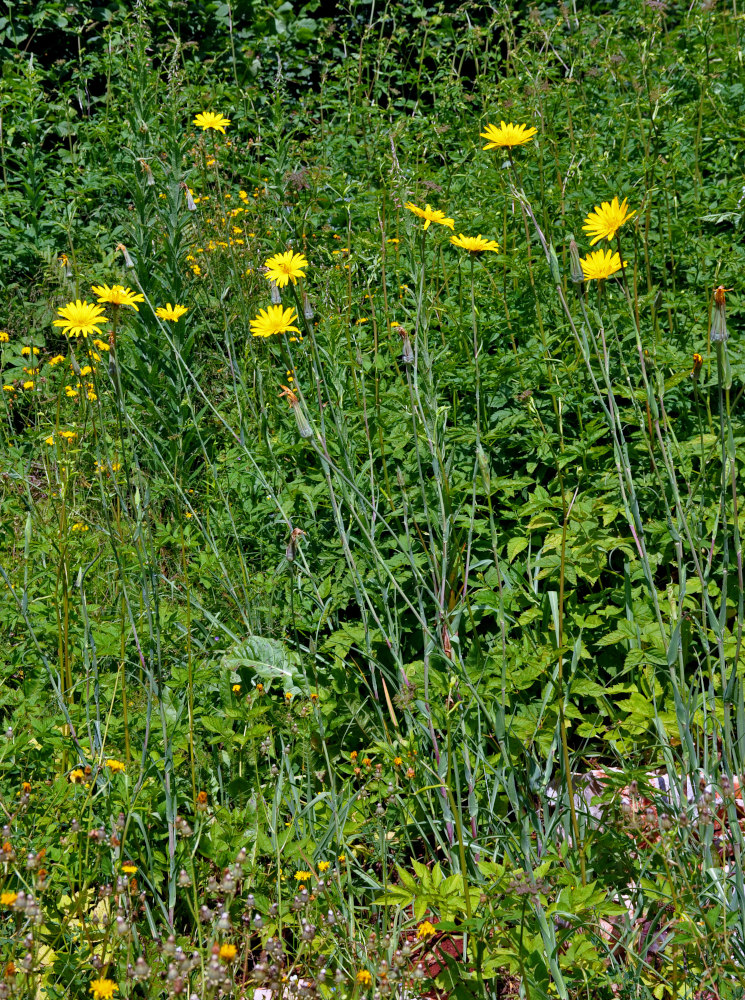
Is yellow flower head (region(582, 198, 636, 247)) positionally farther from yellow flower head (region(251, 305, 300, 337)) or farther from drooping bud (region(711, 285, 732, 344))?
yellow flower head (region(251, 305, 300, 337))

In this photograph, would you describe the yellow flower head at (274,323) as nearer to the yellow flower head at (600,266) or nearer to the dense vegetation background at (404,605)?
the dense vegetation background at (404,605)

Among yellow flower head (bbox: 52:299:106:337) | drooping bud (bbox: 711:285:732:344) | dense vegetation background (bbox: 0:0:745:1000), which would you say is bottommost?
dense vegetation background (bbox: 0:0:745:1000)

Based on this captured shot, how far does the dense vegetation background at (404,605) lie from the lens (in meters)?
1.53

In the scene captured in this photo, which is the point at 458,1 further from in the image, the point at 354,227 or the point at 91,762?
the point at 91,762

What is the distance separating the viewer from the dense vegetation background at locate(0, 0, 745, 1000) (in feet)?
5.03

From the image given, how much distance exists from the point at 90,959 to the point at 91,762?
0.43 m

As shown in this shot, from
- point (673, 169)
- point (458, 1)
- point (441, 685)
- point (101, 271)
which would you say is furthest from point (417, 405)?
point (458, 1)

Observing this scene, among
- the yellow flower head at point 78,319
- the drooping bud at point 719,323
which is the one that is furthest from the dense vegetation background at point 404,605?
the yellow flower head at point 78,319

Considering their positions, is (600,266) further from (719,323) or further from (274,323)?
(274,323)

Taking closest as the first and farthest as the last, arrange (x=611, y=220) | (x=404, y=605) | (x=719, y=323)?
1. (x=719, y=323)
2. (x=611, y=220)
3. (x=404, y=605)

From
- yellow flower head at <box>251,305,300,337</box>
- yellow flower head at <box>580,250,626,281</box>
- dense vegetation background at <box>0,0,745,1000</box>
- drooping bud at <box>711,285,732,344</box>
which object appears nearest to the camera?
drooping bud at <box>711,285,732,344</box>

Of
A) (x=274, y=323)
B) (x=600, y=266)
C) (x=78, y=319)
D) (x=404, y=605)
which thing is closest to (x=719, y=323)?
(x=600, y=266)

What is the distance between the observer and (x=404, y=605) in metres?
2.31

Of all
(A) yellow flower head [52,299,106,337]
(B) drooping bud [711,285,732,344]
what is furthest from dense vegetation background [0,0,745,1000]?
(A) yellow flower head [52,299,106,337]
